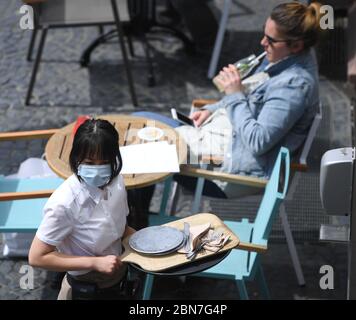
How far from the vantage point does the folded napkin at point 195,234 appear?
122 inches

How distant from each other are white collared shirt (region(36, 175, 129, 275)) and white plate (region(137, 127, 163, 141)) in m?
1.02

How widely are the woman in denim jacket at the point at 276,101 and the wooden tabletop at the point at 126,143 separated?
0.18m

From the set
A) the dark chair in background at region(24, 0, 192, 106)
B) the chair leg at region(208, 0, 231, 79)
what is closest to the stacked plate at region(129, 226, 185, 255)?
the dark chair in background at region(24, 0, 192, 106)

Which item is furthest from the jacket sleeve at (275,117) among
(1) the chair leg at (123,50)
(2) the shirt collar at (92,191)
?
(1) the chair leg at (123,50)

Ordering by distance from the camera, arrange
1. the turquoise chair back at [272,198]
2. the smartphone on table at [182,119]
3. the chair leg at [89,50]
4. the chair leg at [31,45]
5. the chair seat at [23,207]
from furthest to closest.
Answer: the chair leg at [89,50], the chair leg at [31,45], the smartphone on table at [182,119], the chair seat at [23,207], the turquoise chair back at [272,198]

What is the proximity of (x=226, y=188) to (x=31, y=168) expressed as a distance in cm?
126

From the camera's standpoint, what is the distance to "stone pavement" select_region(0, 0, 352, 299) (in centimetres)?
442

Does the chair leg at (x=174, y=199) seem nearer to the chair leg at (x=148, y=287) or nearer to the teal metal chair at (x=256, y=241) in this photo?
the teal metal chair at (x=256, y=241)

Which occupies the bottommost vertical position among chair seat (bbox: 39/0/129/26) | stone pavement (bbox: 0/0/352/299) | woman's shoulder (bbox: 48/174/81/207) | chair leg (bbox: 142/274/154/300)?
stone pavement (bbox: 0/0/352/299)

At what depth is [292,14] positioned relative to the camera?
420 cm

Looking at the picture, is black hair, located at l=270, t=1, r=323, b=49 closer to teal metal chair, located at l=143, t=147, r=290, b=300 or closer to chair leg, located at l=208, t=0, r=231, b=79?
teal metal chair, located at l=143, t=147, r=290, b=300

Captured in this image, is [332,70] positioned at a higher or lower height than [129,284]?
lower
